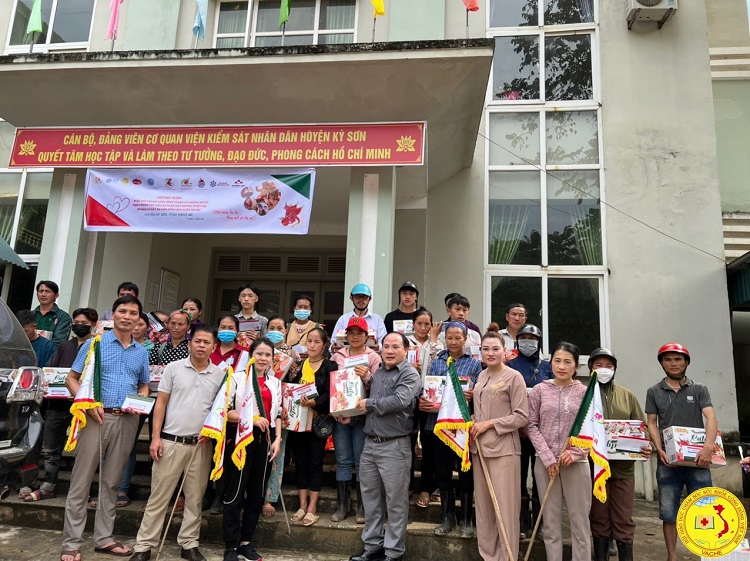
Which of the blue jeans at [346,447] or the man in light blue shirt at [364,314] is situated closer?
the blue jeans at [346,447]

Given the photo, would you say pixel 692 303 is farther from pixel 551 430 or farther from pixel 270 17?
pixel 270 17

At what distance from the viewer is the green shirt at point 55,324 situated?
585cm

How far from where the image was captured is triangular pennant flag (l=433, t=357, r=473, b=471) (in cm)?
400

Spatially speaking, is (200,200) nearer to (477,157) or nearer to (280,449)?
(280,449)

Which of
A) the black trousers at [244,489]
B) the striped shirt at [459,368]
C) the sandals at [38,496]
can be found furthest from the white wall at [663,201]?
the sandals at [38,496]

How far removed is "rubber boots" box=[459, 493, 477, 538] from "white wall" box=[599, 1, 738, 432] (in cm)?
395

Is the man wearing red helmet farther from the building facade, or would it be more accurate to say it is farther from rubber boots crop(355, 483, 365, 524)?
the building facade

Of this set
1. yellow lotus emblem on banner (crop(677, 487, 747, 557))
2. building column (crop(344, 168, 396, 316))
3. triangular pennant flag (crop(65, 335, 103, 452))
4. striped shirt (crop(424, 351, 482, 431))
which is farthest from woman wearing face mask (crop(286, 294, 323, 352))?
yellow lotus emblem on banner (crop(677, 487, 747, 557))

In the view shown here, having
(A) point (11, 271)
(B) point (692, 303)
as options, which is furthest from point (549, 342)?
(A) point (11, 271)

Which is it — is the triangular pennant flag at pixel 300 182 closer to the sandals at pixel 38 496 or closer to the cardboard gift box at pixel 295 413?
the cardboard gift box at pixel 295 413

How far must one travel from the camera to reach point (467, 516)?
428cm

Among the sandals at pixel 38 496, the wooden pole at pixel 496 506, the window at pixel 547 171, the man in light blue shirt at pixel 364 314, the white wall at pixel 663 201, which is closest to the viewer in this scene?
the wooden pole at pixel 496 506

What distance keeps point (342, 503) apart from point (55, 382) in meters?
2.85

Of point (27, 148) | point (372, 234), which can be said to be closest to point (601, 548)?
point (372, 234)
